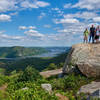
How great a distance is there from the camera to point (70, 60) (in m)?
21.5

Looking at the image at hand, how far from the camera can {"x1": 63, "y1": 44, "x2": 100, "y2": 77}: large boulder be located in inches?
741

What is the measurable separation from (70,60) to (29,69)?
720 cm

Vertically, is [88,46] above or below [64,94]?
above

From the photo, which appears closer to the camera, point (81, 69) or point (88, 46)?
point (81, 69)

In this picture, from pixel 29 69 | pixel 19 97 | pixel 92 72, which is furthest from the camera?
pixel 29 69

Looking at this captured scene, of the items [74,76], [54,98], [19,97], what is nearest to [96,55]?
[74,76]

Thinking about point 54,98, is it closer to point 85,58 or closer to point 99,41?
point 85,58

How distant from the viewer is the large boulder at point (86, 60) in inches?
741

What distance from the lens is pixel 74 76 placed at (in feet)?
65.1

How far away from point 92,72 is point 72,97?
6299 mm

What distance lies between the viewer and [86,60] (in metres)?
19.6

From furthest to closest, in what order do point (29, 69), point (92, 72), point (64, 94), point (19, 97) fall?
point (29, 69)
point (92, 72)
point (64, 94)
point (19, 97)

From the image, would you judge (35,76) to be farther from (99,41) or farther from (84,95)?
(99,41)

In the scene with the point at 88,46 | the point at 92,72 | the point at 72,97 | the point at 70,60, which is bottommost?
the point at 72,97
